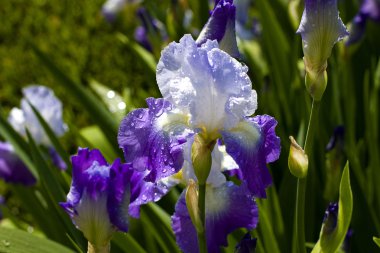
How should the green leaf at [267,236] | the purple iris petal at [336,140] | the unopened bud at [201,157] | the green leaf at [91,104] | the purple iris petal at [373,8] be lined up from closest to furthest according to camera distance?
the unopened bud at [201,157] < the green leaf at [267,236] < the purple iris petal at [336,140] < the green leaf at [91,104] < the purple iris petal at [373,8]

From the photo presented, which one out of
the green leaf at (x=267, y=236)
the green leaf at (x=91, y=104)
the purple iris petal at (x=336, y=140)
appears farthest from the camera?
the green leaf at (x=91, y=104)

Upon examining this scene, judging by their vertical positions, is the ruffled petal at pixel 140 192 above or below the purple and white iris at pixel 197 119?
below

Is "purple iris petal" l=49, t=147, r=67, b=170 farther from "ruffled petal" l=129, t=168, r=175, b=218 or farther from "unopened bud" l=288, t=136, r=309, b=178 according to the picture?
"unopened bud" l=288, t=136, r=309, b=178

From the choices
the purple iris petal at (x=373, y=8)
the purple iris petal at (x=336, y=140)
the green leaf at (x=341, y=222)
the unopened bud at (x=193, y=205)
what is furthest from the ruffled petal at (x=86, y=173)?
the purple iris petal at (x=373, y=8)

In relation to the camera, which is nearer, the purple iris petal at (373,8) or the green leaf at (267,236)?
the green leaf at (267,236)

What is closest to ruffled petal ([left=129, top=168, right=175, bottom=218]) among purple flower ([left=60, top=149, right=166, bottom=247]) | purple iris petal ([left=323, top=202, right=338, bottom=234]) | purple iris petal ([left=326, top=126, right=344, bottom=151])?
purple flower ([left=60, top=149, right=166, bottom=247])

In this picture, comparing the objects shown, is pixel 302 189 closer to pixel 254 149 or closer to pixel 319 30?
pixel 254 149

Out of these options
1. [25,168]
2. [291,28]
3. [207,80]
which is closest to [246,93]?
[207,80]

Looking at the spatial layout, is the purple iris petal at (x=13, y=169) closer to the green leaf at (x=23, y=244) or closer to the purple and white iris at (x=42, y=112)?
the purple and white iris at (x=42, y=112)

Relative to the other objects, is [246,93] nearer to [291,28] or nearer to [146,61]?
[146,61]
